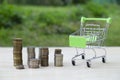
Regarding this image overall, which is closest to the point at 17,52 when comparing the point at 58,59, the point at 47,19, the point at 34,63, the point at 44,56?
the point at 34,63

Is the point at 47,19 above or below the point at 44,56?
above

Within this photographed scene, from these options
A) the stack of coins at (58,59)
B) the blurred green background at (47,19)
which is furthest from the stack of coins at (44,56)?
the blurred green background at (47,19)

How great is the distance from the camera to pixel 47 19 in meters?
7.66

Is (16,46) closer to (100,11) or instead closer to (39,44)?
(39,44)

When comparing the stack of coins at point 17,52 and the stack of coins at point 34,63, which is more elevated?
the stack of coins at point 17,52

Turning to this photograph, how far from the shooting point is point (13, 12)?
759 centimetres

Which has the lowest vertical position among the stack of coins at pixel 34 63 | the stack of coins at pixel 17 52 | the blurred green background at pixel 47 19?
the stack of coins at pixel 34 63

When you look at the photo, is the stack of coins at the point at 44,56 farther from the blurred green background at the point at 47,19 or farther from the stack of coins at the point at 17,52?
the blurred green background at the point at 47,19

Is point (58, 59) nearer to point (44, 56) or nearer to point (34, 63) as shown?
point (44, 56)

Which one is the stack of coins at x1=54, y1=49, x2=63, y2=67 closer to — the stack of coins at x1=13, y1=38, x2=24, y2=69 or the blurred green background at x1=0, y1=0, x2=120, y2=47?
the stack of coins at x1=13, y1=38, x2=24, y2=69

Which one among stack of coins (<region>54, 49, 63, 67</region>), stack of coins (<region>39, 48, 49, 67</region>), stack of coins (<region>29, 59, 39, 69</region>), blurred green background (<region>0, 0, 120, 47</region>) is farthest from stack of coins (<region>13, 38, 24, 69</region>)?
blurred green background (<region>0, 0, 120, 47</region>)

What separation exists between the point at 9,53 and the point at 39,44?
0.98m

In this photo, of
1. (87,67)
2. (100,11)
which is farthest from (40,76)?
(100,11)

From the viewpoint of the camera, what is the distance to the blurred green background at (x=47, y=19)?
24.7 ft
